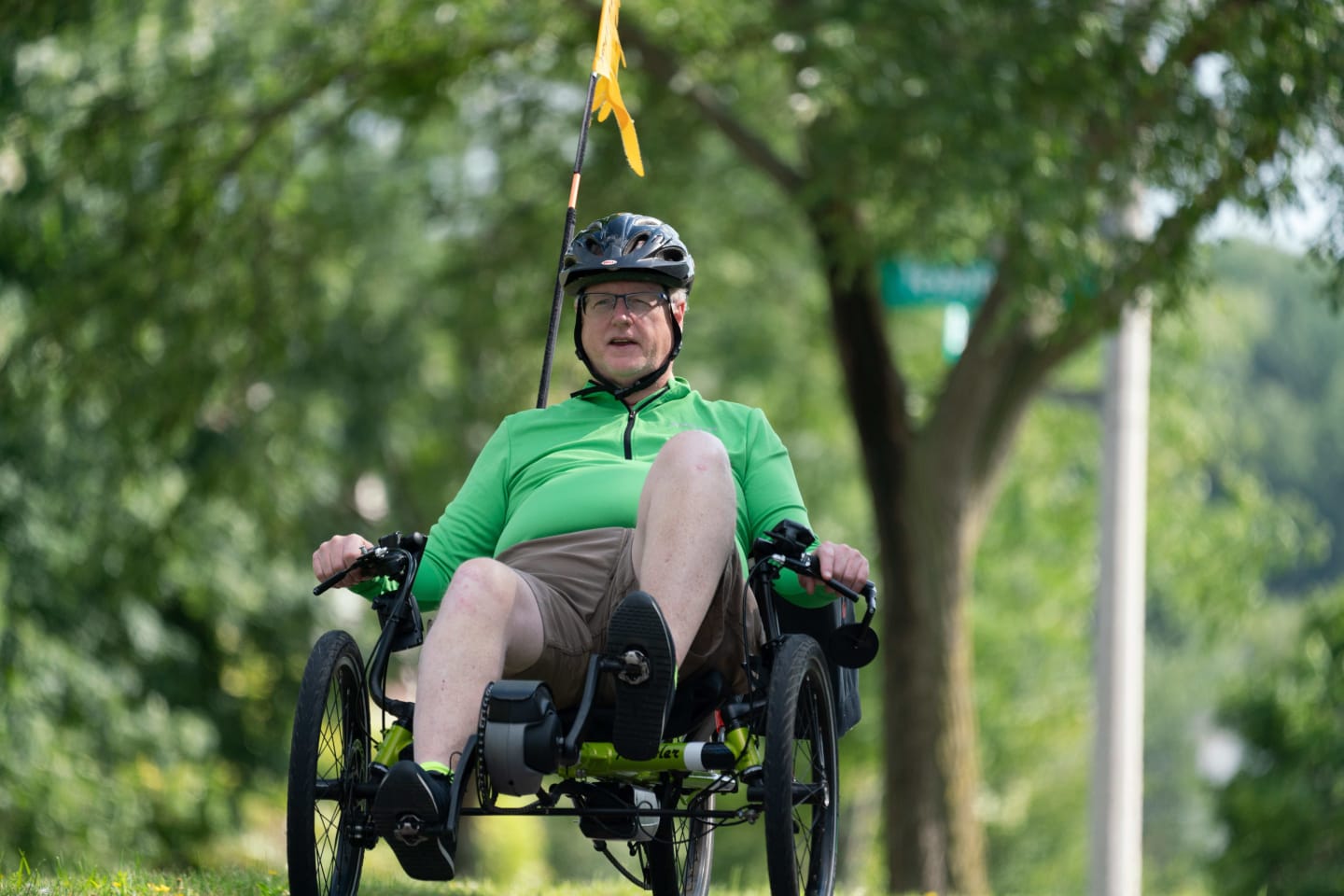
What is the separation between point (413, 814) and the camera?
11.8 ft

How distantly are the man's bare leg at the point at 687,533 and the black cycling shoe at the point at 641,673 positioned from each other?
16cm

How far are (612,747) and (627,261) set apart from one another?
4.04ft

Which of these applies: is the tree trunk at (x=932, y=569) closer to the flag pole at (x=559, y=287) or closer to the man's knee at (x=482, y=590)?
the flag pole at (x=559, y=287)

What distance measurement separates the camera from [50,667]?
44.8 ft

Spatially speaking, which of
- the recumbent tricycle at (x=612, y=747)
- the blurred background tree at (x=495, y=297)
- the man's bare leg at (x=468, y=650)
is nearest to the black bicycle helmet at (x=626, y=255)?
the recumbent tricycle at (x=612, y=747)

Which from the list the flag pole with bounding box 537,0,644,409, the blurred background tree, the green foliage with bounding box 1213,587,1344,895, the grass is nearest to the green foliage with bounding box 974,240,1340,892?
the blurred background tree

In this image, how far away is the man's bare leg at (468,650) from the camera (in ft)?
12.4

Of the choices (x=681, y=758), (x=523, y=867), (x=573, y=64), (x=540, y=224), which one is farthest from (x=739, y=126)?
→ (x=523, y=867)

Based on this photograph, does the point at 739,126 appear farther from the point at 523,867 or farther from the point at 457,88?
the point at 523,867

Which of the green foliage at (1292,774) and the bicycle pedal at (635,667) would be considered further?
the green foliage at (1292,774)

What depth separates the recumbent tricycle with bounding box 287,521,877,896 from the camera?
3771 millimetres

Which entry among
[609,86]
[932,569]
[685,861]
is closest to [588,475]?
[685,861]

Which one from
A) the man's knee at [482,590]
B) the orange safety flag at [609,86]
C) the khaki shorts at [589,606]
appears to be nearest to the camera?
the man's knee at [482,590]

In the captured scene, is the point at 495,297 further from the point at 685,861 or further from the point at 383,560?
the point at 383,560
